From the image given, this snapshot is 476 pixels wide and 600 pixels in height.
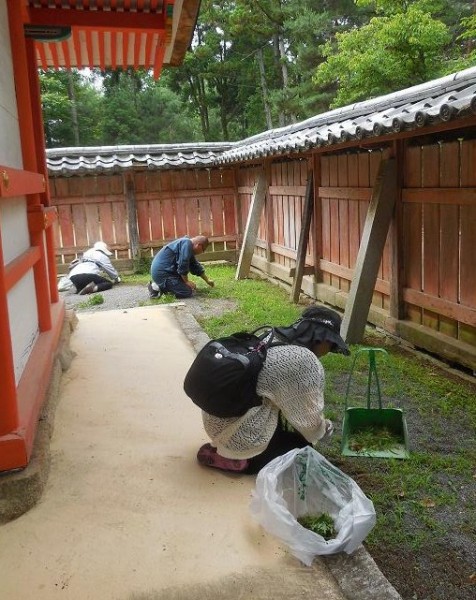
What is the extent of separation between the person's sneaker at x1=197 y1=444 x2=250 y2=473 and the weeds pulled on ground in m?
0.79

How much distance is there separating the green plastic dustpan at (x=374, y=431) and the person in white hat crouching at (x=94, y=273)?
25.4ft

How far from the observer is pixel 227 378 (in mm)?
2859

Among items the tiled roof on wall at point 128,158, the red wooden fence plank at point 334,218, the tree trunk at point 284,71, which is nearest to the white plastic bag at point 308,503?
the red wooden fence plank at point 334,218

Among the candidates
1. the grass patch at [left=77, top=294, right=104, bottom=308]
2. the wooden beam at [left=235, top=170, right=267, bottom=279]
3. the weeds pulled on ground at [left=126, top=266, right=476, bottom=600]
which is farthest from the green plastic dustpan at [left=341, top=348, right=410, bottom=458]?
the wooden beam at [left=235, top=170, right=267, bottom=279]

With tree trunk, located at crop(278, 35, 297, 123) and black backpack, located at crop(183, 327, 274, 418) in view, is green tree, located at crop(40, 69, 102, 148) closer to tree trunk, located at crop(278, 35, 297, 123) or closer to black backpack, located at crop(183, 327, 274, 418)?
tree trunk, located at crop(278, 35, 297, 123)

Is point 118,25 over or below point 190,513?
over

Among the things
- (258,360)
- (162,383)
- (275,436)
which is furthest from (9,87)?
(275,436)

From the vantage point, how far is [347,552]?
2.45m

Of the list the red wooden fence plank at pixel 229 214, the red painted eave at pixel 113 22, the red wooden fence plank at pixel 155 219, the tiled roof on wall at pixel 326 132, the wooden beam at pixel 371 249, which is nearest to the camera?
the tiled roof on wall at pixel 326 132

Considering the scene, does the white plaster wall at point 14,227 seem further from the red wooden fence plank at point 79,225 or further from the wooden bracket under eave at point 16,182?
the red wooden fence plank at point 79,225

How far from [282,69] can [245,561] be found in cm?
2306

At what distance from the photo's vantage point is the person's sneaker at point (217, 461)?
3.22 metres

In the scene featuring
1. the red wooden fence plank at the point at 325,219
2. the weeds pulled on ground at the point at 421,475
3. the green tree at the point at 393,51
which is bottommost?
the weeds pulled on ground at the point at 421,475

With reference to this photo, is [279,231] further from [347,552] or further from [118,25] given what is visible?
[347,552]
